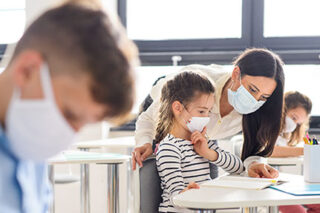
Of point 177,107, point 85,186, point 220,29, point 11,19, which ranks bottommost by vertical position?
point 85,186

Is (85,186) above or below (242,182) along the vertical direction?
below

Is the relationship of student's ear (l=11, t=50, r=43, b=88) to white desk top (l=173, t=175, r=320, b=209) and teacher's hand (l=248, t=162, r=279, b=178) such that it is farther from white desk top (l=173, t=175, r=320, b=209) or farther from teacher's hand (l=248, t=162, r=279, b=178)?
teacher's hand (l=248, t=162, r=279, b=178)

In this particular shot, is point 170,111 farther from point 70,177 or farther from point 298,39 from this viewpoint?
point 298,39

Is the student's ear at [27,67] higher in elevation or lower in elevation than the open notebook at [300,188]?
higher

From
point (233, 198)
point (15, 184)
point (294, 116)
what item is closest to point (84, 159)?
point (233, 198)

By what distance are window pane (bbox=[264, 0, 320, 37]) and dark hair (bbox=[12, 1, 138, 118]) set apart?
139 inches

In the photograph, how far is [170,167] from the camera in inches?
74.0

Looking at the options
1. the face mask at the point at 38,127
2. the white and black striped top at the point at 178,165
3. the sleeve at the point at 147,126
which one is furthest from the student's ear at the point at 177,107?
the face mask at the point at 38,127

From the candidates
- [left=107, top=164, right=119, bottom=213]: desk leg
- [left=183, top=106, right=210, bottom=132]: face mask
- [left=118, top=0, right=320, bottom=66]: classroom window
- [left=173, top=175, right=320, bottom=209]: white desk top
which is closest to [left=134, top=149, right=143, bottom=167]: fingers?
[left=183, top=106, right=210, bottom=132]: face mask

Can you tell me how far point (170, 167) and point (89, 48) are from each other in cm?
115

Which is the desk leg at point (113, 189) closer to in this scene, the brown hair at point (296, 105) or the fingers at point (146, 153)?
the fingers at point (146, 153)

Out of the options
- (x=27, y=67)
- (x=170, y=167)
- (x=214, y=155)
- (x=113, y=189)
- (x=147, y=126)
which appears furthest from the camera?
(x=113, y=189)

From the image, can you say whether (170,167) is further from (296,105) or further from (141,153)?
(296,105)

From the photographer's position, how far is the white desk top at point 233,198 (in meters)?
1.45
